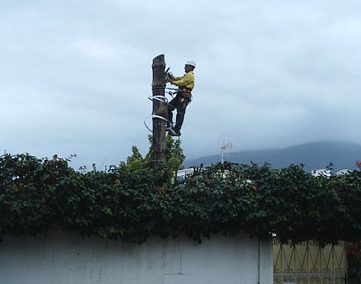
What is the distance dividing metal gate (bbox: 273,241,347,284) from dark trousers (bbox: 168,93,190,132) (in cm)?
284

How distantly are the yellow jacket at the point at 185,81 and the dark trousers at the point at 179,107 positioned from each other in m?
0.20

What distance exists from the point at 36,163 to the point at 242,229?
3646mm

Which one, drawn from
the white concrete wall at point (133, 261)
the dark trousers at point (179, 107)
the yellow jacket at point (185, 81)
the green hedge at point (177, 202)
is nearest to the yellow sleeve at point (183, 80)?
the yellow jacket at point (185, 81)

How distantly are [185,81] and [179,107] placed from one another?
504 millimetres

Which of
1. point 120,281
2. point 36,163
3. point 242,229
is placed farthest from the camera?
point 242,229

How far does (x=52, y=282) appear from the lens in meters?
8.60

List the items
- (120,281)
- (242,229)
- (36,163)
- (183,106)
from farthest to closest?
(183,106) → (242,229) → (120,281) → (36,163)

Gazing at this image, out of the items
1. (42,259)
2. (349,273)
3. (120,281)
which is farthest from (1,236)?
(349,273)

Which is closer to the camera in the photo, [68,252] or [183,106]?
[68,252]

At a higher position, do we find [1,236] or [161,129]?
[161,129]

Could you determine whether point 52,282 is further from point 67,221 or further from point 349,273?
point 349,273

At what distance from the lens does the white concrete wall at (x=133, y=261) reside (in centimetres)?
851

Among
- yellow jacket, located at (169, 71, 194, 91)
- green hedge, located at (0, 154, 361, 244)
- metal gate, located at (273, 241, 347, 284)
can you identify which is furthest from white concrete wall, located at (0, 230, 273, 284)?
yellow jacket, located at (169, 71, 194, 91)

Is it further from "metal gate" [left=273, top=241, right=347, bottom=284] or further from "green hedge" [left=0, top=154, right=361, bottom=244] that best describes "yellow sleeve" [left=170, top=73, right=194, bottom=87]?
"metal gate" [left=273, top=241, right=347, bottom=284]
